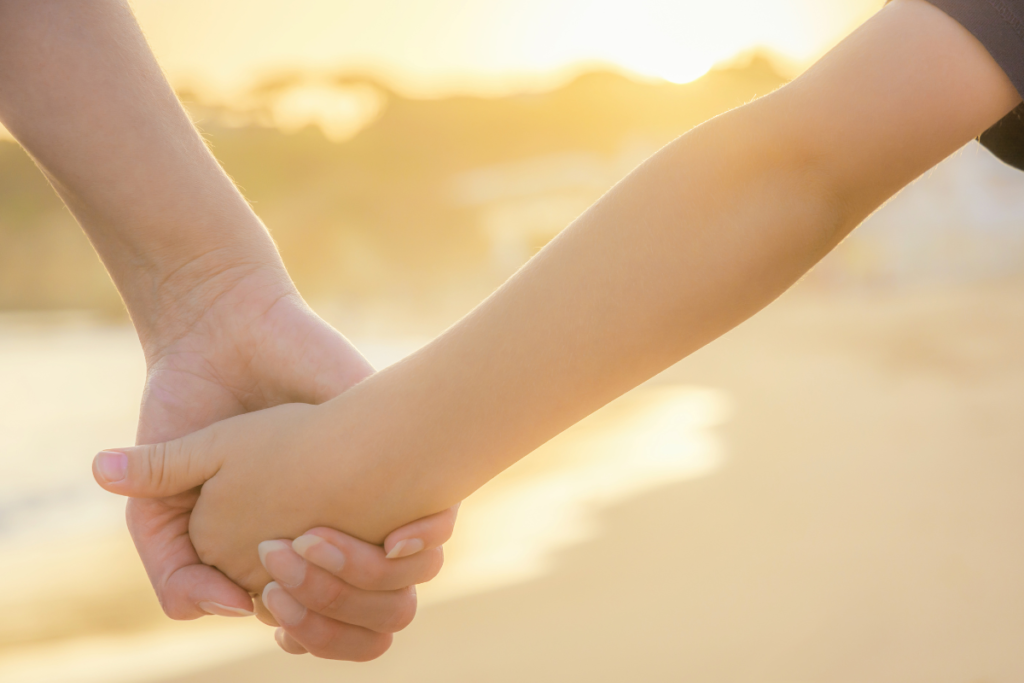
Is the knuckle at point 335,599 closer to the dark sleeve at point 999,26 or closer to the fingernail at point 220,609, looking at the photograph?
the fingernail at point 220,609

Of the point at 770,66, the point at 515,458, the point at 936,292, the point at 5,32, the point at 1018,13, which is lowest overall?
the point at 515,458

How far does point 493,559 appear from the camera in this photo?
2572 millimetres

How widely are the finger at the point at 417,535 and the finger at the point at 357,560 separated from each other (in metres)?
0.03

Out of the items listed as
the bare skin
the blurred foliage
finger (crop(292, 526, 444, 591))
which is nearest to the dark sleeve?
the bare skin

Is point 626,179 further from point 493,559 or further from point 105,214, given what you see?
point 493,559

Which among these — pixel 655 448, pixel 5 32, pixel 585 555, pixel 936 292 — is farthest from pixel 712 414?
pixel 936 292

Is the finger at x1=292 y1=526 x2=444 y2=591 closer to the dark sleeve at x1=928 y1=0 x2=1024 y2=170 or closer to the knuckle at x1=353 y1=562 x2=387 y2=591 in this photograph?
the knuckle at x1=353 y1=562 x2=387 y2=591

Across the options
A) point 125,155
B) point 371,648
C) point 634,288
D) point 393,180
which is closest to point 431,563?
point 371,648

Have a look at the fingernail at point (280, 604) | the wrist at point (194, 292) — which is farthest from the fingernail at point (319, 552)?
the wrist at point (194, 292)

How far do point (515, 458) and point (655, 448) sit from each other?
2.74m

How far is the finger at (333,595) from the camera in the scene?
113 centimetres

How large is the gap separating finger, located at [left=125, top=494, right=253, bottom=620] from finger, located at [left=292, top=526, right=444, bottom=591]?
0.61ft

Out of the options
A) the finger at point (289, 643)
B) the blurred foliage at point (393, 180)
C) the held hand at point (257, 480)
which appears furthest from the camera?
the blurred foliage at point (393, 180)

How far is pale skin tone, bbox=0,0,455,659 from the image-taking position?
1183mm
